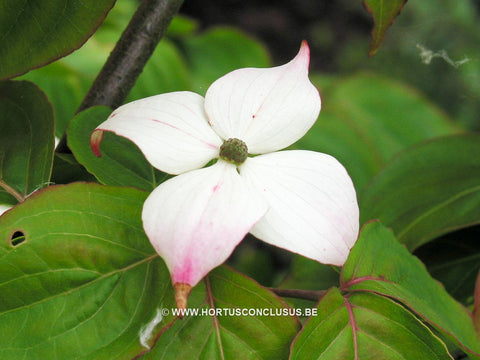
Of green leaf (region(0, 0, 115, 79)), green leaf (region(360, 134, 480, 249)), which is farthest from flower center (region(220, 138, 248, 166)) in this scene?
green leaf (region(360, 134, 480, 249))

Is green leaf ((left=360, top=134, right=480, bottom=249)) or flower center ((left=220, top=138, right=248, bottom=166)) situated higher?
flower center ((left=220, top=138, right=248, bottom=166))

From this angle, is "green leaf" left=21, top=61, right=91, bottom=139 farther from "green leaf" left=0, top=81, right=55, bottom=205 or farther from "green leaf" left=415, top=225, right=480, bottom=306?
"green leaf" left=415, top=225, right=480, bottom=306

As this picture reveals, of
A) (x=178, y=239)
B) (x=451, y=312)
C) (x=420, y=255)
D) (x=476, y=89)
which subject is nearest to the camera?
(x=178, y=239)

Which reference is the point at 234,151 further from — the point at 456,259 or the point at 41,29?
the point at 456,259

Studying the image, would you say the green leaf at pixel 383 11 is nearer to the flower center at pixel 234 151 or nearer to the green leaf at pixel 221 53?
the flower center at pixel 234 151

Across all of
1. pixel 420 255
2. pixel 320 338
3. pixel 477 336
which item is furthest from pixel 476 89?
pixel 320 338

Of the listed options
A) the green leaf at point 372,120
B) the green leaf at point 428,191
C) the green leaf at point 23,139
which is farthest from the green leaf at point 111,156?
the green leaf at point 372,120

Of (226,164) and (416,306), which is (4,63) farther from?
(416,306)
